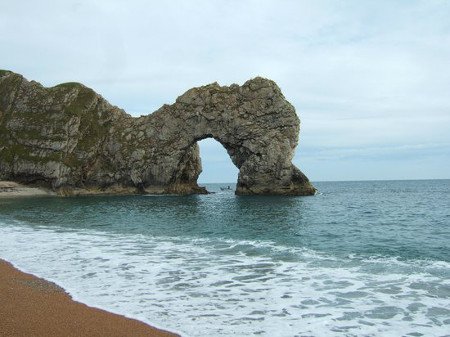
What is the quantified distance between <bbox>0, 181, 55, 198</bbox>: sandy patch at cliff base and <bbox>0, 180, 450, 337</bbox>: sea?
5584cm

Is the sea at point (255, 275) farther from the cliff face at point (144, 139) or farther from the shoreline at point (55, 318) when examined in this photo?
the cliff face at point (144, 139)

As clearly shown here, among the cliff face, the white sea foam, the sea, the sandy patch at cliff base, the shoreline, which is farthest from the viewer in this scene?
the sandy patch at cliff base

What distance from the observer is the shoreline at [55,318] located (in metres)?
9.12

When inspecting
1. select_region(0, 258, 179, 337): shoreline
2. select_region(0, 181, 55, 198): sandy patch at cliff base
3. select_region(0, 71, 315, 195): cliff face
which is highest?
select_region(0, 71, 315, 195): cliff face

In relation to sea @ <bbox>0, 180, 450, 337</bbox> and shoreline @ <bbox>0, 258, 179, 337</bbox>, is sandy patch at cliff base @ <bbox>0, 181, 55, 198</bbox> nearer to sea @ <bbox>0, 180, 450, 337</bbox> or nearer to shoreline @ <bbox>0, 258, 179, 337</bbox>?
Answer: sea @ <bbox>0, 180, 450, 337</bbox>

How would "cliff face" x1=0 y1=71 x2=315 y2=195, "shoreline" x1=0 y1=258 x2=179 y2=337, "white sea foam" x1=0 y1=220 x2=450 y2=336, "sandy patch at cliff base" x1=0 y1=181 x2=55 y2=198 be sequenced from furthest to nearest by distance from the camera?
"sandy patch at cliff base" x1=0 y1=181 x2=55 y2=198 < "cliff face" x1=0 y1=71 x2=315 y2=195 < "white sea foam" x1=0 y1=220 x2=450 y2=336 < "shoreline" x1=0 y1=258 x2=179 y2=337

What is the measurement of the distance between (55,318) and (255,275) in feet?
24.9

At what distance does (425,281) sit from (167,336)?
9907mm

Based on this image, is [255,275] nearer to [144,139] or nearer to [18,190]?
[144,139]

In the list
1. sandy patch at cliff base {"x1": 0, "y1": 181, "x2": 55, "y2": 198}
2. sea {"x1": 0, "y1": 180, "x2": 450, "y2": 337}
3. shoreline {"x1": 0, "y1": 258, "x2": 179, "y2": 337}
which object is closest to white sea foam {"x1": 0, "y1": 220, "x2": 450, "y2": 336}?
sea {"x1": 0, "y1": 180, "x2": 450, "y2": 337}

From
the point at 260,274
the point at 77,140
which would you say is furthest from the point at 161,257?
the point at 77,140

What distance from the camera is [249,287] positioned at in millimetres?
13562

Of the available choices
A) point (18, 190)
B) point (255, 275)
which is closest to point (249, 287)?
point (255, 275)

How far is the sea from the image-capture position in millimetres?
10180
